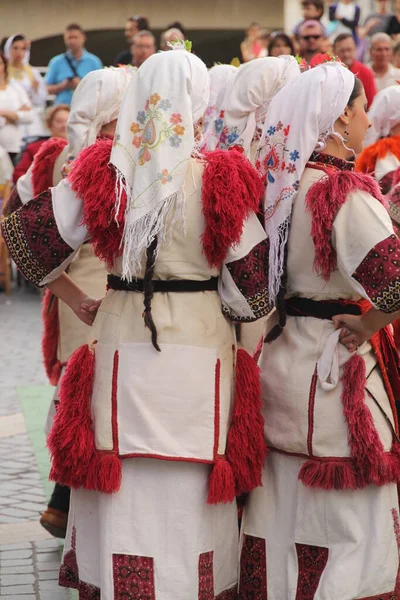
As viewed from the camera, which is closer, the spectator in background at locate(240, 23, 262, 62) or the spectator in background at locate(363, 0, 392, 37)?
the spectator in background at locate(363, 0, 392, 37)

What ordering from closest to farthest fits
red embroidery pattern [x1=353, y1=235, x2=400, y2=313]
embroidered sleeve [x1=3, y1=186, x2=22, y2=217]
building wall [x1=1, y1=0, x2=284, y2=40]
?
red embroidery pattern [x1=353, y1=235, x2=400, y2=313]
embroidered sleeve [x1=3, y1=186, x2=22, y2=217]
building wall [x1=1, y1=0, x2=284, y2=40]

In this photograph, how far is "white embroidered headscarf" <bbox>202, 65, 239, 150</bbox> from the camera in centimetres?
590

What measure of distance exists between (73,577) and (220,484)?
0.72 m

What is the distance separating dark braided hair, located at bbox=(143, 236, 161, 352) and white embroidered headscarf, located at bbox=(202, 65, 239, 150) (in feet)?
7.08

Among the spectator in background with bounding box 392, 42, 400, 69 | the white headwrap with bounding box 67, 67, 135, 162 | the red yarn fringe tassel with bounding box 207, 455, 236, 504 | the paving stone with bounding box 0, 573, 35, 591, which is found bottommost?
the paving stone with bounding box 0, 573, 35, 591

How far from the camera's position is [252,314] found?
386 cm

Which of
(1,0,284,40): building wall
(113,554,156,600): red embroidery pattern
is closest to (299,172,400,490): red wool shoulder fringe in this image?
(113,554,156,600): red embroidery pattern

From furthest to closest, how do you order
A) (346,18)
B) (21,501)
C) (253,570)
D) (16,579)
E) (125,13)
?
(125,13) → (346,18) → (21,501) → (16,579) → (253,570)

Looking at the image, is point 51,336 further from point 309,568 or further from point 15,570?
point 309,568

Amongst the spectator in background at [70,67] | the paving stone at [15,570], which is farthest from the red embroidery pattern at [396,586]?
the spectator in background at [70,67]

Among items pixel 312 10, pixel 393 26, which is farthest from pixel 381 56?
pixel 393 26

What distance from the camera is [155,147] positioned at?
371 cm

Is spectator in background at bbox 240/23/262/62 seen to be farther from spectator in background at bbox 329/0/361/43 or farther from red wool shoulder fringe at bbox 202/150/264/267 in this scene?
red wool shoulder fringe at bbox 202/150/264/267

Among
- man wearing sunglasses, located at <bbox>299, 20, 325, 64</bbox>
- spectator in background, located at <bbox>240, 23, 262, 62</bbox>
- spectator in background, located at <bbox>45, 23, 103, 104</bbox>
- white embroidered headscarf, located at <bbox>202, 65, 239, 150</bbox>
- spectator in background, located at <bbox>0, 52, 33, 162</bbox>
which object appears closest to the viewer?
white embroidered headscarf, located at <bbox>202, 65, 239, 150</bbox>
